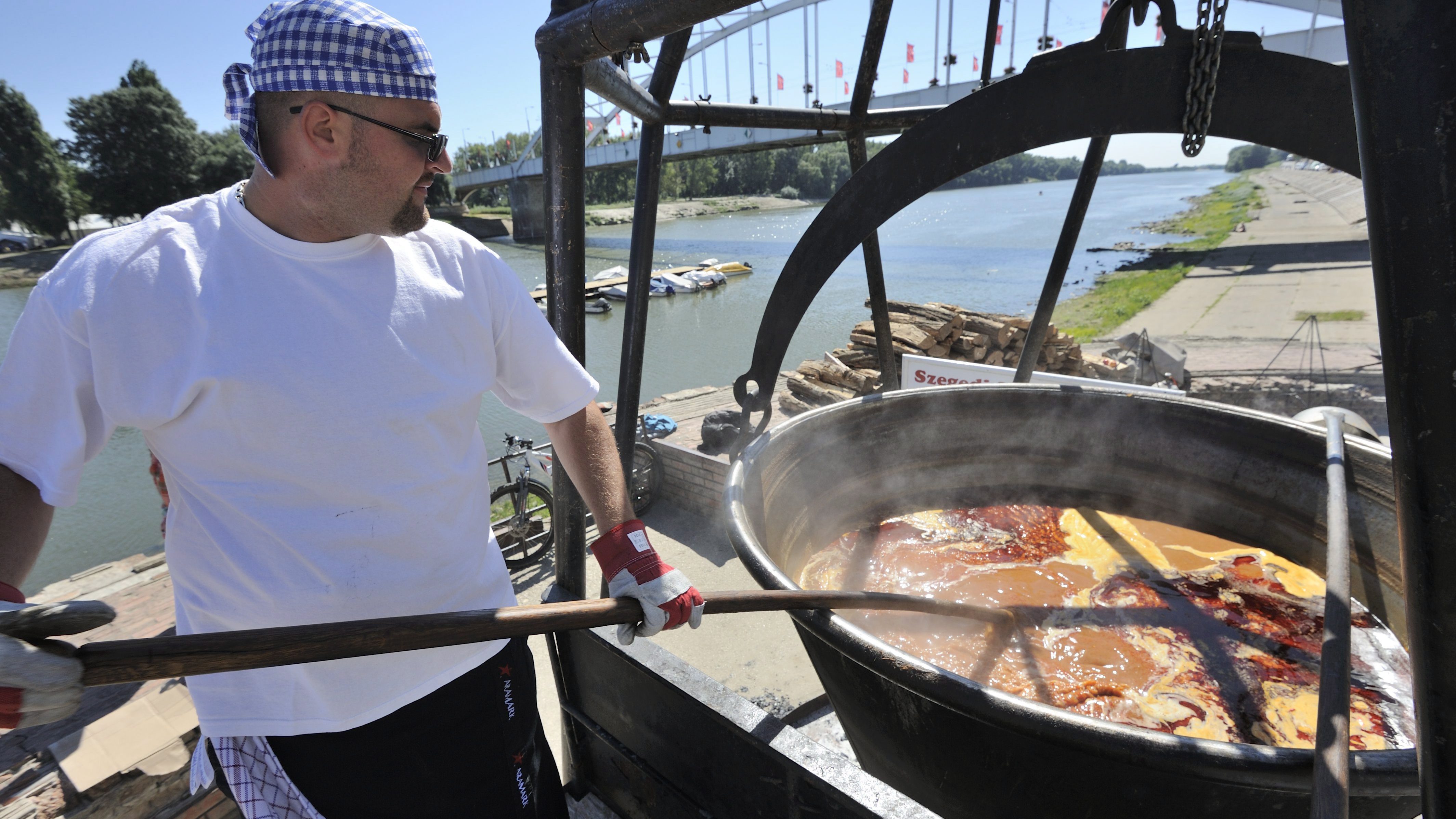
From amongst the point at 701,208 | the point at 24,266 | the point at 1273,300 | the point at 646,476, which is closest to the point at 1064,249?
the point at 646,476

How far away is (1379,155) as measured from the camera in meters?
0.70

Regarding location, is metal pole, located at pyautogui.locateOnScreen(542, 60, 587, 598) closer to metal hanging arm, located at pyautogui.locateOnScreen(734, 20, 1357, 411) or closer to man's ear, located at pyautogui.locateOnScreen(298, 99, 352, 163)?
man's ear, located at pyautogui.locateOnScreen(298, 99, 352, 163)

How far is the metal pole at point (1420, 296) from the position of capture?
66cm

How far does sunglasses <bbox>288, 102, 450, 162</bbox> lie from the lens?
135 cm

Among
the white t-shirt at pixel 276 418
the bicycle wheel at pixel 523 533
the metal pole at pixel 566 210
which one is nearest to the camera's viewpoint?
the white t-shirt at pixel 276 418

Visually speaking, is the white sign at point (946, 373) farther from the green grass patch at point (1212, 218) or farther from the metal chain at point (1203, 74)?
the green grass patch at point (1212, 218)

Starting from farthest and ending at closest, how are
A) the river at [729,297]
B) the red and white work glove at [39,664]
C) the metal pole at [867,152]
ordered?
the river at [729,297] → the metal pole at [867,152] → the red and white work glove at [39,664]

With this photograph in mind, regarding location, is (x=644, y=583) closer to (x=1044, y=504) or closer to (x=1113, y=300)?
(x=1044, y=504)

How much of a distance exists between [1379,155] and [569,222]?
1.76 m

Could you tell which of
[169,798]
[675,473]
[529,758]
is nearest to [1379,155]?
[529,758]

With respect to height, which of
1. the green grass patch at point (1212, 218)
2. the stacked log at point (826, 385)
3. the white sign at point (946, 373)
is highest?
the green grass patch at point (1212, 218)

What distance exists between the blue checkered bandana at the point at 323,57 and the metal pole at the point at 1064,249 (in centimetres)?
275

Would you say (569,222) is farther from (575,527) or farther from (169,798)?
(169,798)

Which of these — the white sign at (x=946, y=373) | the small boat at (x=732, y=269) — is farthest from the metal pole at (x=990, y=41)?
the small boat at (x=732, y=269)
